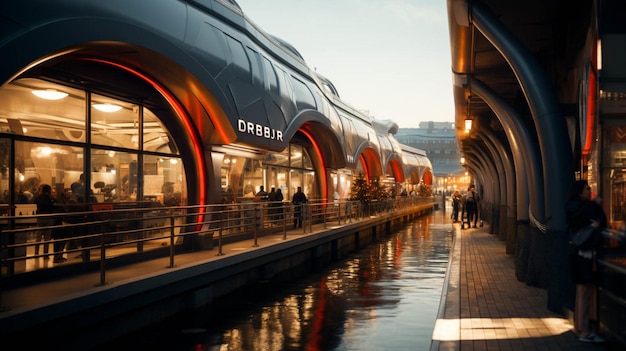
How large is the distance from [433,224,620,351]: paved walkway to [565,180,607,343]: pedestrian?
239 millimetres

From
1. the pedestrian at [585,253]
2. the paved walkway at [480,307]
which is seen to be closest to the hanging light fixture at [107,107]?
the paved walkway at [480,307]

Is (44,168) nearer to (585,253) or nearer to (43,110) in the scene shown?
(43,110)

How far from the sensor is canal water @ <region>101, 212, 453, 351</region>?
10.2 meters

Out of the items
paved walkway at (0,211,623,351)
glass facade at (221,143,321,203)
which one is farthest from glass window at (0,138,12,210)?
glass facade at (221,143,321,203)

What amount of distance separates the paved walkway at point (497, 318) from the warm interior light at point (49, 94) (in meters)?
A: 8.18

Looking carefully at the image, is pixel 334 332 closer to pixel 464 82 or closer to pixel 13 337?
pixel 13 337

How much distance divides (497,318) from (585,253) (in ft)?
7.62

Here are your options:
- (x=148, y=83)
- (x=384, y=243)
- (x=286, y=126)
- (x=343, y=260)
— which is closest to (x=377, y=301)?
(x=148, y=83)

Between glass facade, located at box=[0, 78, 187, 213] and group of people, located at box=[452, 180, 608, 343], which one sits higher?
glass facade, located at box=[0, 78, 187, 213]

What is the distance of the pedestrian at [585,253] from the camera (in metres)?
7.75

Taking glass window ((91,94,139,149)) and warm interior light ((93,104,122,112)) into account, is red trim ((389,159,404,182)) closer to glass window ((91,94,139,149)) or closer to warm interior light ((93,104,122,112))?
glass window ((91,94,139,149))

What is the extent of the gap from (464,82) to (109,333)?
877 centimetres

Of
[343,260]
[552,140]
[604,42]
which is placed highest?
[604,42]

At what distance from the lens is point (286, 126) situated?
82.4ft
